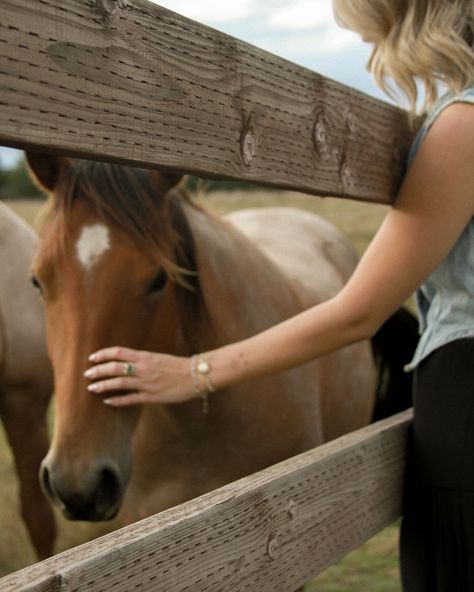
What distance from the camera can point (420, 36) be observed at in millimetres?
1519

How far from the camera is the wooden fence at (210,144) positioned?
0.82 metres

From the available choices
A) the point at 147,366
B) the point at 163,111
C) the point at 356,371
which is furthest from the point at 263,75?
the point at 356,371

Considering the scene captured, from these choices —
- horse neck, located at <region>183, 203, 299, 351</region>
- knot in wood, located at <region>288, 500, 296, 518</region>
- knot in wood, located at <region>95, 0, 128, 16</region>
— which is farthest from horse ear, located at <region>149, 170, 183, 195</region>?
knot in wood, located at <region>95, 0, 128, 16</region>

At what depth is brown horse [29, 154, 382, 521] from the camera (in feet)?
6.13

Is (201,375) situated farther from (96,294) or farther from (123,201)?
(123,201)

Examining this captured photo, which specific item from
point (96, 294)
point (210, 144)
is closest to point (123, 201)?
point (96, 294)

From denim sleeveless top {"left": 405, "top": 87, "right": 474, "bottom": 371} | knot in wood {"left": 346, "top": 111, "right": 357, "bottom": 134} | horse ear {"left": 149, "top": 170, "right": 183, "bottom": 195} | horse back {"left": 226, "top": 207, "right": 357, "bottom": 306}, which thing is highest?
knot in wood {"left": 346, "top": 111, "right": 357, "bottom": 134}

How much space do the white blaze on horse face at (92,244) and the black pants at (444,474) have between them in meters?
0.85

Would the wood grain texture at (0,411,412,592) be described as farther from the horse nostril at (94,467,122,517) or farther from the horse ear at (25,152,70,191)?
the horse ear at (25,152,70,191)

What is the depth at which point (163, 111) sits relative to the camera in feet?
3.26

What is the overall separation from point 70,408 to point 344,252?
279 centimetres

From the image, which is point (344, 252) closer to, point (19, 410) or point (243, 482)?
point (19, 410)

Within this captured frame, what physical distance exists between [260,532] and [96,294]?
0.82 m

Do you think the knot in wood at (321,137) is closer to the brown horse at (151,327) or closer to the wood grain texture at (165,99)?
the wood grain texture at (165,99)
